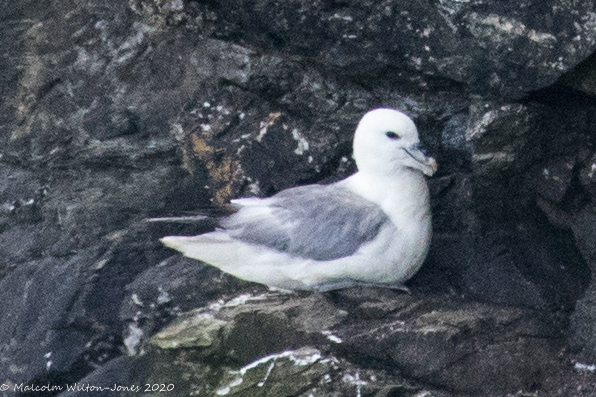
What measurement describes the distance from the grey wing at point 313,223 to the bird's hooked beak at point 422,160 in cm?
28

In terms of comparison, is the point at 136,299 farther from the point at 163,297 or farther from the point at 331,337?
the point at 331,337

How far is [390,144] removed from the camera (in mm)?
4820

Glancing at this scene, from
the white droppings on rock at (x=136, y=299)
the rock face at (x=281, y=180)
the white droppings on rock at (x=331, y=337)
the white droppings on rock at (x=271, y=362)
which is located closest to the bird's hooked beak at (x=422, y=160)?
the rock face at (x=281, y=180)

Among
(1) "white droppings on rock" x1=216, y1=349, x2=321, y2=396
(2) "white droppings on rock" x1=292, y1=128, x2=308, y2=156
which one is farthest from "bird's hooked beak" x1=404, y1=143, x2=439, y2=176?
(1) "white droppings on rock" x1=216, y1=349, x2=321, y2=396

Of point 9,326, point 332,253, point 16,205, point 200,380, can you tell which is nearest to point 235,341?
point 200,380

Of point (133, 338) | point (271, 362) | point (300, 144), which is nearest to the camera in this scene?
point (271, 362)

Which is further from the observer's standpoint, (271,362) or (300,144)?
(300,144)

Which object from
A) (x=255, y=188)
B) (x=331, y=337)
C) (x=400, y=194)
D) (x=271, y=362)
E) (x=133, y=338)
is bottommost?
(x=133, y=338)

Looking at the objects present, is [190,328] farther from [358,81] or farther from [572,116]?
[572,116]

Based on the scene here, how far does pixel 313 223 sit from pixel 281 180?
582 millimetres

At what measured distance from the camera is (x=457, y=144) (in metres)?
5.11

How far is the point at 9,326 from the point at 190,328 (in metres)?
1.05

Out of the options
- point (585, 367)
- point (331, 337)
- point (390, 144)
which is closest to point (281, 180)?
point (390, 144)

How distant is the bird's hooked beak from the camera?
4.73m
